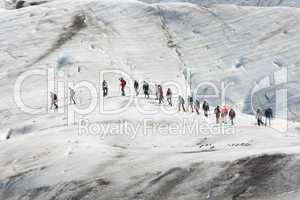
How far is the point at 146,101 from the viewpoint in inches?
1538

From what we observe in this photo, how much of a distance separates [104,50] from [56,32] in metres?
4.20

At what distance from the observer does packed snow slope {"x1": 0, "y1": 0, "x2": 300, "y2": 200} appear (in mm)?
23547

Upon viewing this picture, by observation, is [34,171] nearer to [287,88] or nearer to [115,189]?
[115,189]

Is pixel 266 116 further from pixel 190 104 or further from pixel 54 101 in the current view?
pixel 54 101

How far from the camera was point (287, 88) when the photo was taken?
152ft

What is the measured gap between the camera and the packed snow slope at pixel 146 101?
23.5 m

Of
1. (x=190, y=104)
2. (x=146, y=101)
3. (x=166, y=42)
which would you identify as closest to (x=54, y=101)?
(x=146, y=101)

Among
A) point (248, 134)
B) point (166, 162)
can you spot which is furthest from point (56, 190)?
point (248, 134)

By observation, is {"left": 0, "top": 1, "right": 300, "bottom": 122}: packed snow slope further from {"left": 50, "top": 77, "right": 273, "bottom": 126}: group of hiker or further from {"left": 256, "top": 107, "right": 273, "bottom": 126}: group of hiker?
{"left": 256, "top": 107, "right": 273, "bottom": 126}: group of hiker

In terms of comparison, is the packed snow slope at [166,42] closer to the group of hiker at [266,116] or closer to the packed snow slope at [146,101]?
the packed snow slope at [146,101]

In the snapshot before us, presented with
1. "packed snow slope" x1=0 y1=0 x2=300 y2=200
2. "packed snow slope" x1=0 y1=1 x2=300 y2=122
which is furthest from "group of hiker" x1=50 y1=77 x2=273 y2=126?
"packed snow slope" x1=0 y1=1 x2=300 y2=122

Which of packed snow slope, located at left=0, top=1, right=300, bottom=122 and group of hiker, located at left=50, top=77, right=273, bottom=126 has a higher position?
packed snow slope, located at left=0, top=1, right=300, bottom=122

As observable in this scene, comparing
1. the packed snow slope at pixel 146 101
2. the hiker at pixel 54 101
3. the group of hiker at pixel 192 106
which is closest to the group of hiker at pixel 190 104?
the group of hiker at pixel 192 106

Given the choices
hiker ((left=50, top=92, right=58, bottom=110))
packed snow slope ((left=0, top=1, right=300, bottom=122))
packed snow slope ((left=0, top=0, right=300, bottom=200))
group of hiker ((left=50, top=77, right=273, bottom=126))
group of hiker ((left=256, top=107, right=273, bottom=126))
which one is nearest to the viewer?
packed snow slope ((left=0, top=0, right=300, bottom=200))
